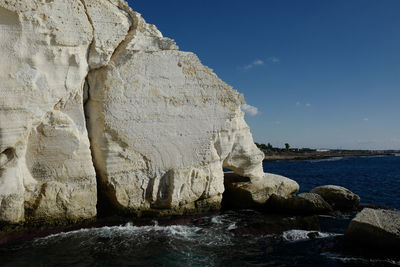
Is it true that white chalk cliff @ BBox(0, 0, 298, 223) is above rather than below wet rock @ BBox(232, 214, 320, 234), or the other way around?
above

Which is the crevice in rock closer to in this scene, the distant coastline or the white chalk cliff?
the white chalk cliff

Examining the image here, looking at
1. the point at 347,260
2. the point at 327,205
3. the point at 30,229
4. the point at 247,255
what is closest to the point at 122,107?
the point at 30,229

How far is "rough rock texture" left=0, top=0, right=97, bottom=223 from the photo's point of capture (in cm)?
744

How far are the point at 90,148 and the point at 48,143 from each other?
1.37 m

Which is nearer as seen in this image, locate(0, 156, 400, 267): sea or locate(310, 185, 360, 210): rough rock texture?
locate(0, 156, 400, 267): sea

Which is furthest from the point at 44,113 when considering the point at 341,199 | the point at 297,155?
the point at 297,155

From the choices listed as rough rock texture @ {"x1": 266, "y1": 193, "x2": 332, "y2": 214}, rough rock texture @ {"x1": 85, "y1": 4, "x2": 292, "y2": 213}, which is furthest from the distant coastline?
rough rock texture @ {"x1": 85, "y1": 4, "x2": 292, "y2": 213}

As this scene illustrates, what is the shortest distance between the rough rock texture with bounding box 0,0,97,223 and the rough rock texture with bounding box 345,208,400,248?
7307mm

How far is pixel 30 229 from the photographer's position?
7922mm

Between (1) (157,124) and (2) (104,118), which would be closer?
(2) (104,118)

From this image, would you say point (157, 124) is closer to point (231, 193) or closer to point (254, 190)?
point (231, 193)

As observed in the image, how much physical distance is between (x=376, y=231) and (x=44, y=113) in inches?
358

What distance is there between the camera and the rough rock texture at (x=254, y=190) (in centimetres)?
1152

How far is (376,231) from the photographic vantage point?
709 centimetres
